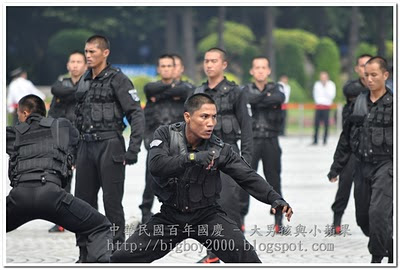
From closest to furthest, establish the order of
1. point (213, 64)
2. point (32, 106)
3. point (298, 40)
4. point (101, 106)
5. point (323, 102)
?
point (32, 106)
point (101, 106)
point (213, 64)
point (323, 102)
point (298, 40)

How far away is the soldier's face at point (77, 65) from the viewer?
13.3m

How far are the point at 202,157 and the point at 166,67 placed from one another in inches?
227

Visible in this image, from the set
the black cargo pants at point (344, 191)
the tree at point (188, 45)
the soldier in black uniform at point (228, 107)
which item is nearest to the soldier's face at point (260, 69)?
the black cargo pants at point (344, 191)

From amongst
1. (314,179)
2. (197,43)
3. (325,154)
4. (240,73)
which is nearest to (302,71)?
(240,73)

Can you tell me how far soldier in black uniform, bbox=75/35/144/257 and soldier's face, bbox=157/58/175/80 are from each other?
263cm

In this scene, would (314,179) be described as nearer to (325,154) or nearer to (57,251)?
(325,154)

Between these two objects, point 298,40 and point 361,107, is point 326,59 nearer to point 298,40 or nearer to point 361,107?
point 298,40

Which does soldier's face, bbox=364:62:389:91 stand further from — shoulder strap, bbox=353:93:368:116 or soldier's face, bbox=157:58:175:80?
soldier's face, bbox=157:58:175:80

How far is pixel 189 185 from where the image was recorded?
8195 mm

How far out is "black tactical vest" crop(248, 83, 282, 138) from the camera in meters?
13.2

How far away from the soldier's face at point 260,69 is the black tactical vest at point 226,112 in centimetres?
218

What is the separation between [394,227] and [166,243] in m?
2.72

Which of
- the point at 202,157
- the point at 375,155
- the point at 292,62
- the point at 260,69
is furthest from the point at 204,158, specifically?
the point at 292,62

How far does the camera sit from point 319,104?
3156 cm
